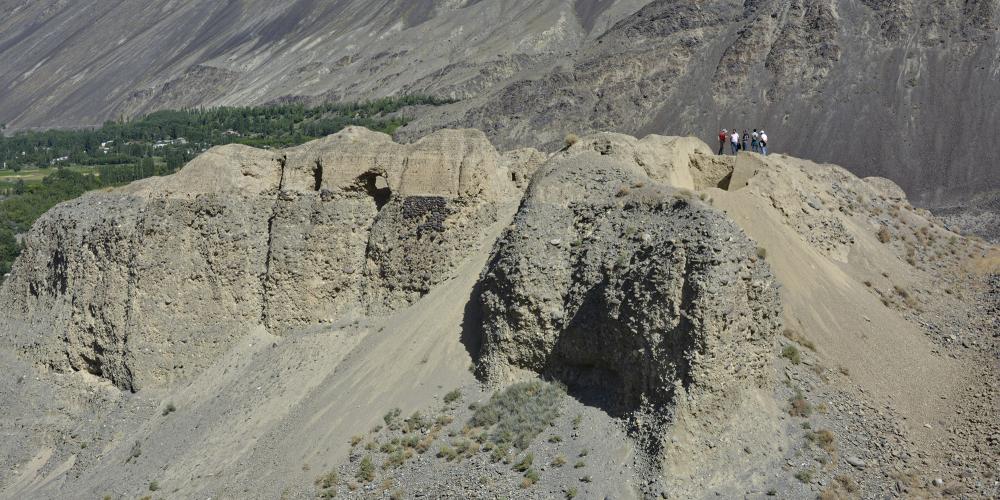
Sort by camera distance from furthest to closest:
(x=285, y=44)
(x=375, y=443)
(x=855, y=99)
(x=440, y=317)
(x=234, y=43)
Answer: (x=234, y=43)
(x=285, y=44)
(x=855, y=99)
(x=440, y=317)
(x=375, y=443)

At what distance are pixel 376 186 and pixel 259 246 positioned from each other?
13.4 ft

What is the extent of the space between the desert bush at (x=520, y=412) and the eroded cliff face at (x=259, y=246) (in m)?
→ 6.31

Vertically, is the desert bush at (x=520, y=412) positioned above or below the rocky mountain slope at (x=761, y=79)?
above

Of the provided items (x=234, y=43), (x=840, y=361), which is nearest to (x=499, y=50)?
(x=234, y=43)

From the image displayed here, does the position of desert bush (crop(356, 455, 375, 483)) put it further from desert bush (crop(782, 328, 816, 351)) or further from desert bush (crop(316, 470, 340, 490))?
desert bush (crop(782, 328, 816, 351))

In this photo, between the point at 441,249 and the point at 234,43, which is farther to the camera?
the point at 234,43

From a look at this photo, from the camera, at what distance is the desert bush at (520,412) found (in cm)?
2059

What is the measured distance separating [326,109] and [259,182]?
11188 cm

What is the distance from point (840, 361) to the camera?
22.8 meters

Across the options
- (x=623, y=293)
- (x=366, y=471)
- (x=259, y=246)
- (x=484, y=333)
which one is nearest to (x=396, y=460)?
(x=366, y=471)

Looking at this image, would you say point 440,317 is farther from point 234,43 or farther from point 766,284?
point 234,43

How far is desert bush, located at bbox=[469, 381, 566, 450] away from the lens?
2059 centimetres

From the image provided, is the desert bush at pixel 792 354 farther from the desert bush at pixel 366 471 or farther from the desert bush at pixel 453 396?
the desert bush at pixel 366 471

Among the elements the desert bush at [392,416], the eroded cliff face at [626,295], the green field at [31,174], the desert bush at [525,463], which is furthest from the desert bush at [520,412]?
the green field at [31,174]
